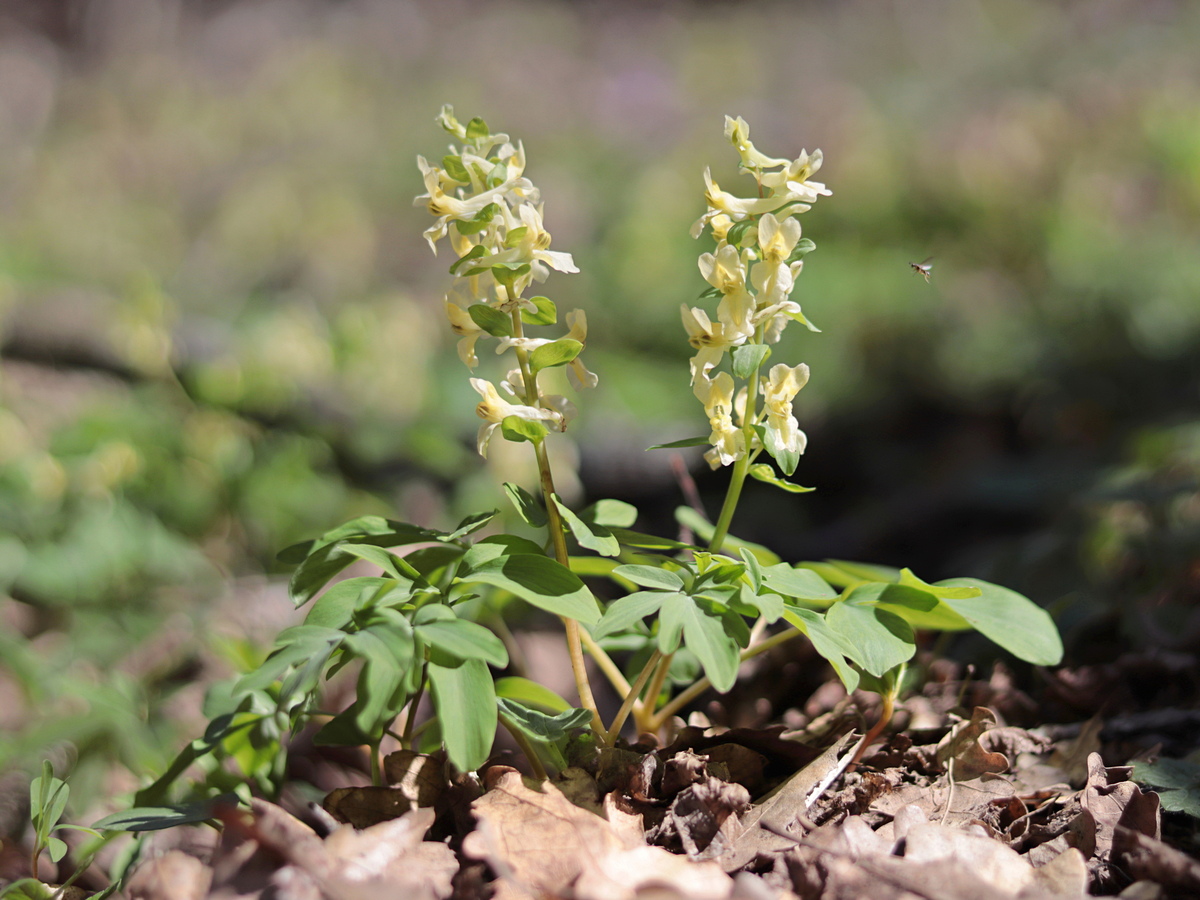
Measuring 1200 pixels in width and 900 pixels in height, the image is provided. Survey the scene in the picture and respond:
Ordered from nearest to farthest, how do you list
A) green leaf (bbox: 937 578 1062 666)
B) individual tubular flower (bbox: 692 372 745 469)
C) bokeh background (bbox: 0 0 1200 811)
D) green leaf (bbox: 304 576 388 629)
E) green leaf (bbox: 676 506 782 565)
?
green leaf (bbox: 304 576 388 629)
individual tubular flower (bbox: 692 372 745 469)
green leaf (bbox: 937 578 1062 666)
green leaf (bbox: 676 506 782 565)
bokeh background (bbox: 0 0 1200 811)

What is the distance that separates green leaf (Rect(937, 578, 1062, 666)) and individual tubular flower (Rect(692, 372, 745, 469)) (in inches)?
16.1

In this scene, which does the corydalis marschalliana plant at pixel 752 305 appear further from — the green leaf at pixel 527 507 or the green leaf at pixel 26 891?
the green leaf at pixel 26 891

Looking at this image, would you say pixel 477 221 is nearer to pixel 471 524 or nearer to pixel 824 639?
pixel 471 524

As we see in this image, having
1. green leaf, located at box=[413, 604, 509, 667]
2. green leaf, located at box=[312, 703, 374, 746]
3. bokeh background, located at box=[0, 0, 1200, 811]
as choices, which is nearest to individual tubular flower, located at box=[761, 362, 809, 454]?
green leaf, located at box=[413, 604, 509, 667]

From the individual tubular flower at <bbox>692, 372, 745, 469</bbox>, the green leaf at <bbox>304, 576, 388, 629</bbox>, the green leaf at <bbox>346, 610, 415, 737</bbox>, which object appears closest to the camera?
the green leaf at <bbox>346, 610, 415, 737</bbox>

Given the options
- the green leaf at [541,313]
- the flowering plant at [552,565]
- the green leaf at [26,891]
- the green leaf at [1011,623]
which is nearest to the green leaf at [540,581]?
the flowering plant at [552,565]

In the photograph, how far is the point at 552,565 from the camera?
1143 mm

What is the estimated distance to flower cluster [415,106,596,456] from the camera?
A: 3.82ft

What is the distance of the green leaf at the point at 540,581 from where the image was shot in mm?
1106

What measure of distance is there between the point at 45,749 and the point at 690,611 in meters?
1.67

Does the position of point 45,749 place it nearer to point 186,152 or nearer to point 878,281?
point 878,281

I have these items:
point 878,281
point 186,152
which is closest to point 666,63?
point 186,152

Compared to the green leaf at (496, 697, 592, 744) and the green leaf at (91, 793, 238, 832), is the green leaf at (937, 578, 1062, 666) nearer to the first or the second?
the green leaf at (496, 697, 592, 744)

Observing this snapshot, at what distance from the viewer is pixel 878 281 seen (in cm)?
513
